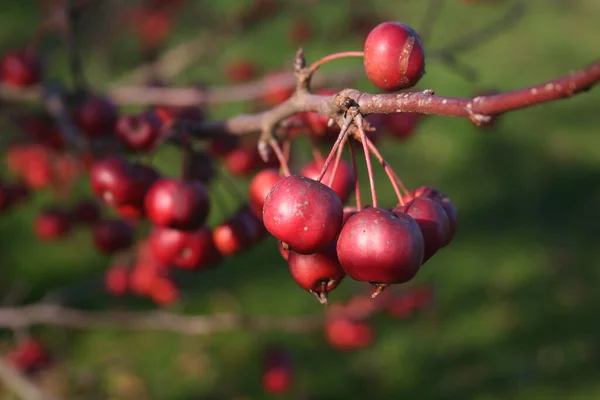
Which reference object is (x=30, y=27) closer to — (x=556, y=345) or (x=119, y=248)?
(x=119, y=248)

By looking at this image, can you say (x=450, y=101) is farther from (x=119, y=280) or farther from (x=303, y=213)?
(x=119, y=280)

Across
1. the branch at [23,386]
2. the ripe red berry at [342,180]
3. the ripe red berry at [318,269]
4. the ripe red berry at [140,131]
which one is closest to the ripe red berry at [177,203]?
the ripe red berry at [140,131]

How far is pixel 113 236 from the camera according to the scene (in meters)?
2.62

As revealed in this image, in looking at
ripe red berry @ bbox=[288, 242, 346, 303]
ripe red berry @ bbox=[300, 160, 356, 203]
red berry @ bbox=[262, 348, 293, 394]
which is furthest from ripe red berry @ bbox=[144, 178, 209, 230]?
red berry @ bbox=[262, 348, 293, 394]

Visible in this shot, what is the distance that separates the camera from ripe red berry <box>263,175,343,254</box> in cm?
109

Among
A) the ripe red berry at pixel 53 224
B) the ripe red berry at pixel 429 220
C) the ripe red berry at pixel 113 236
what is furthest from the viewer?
the ripe red berry at pixel 53 224

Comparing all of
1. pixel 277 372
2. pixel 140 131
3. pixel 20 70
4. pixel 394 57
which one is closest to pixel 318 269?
pixel 394 57

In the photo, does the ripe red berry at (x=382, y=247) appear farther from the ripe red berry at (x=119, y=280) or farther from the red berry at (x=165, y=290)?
the ripe red berry at (x=119, y=280)

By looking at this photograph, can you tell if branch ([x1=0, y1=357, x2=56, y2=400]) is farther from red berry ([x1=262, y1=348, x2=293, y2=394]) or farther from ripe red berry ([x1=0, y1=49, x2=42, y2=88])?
red berry ([x1=262, y1=348, x2=293, y2=394])

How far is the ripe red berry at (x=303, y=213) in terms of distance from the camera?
43.1 inches

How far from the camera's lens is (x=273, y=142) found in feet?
5.06

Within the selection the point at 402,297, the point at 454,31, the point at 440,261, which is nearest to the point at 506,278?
the point at 440,261

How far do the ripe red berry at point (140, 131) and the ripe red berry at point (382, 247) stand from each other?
0.93 meters

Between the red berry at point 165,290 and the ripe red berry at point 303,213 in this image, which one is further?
the red berry at point 165,290
